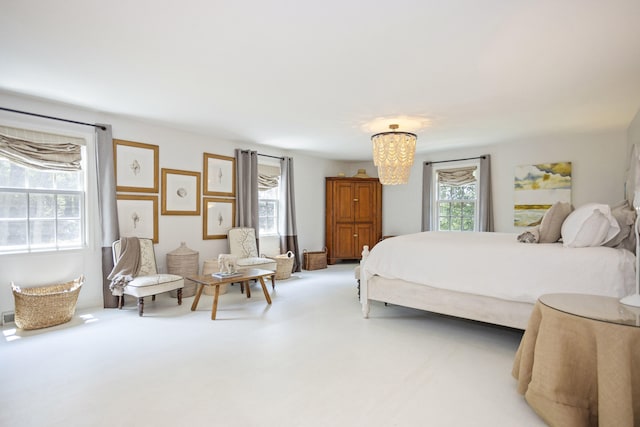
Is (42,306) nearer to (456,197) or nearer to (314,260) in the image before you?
(314,260)

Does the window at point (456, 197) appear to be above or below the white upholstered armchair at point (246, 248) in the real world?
above

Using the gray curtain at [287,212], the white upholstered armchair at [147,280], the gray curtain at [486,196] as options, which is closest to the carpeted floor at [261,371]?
the white upholstered armchair at [147,280]

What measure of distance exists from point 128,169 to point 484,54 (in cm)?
417

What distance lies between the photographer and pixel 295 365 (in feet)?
8.31

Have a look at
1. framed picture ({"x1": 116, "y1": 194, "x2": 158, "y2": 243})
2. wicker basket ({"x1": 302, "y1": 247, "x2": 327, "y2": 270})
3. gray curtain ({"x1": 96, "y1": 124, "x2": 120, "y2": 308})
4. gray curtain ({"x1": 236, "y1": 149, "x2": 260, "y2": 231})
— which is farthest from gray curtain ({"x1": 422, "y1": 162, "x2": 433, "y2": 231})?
gray curtain ({"x1": 96, "y1": 124, "x2": 120, "y2": 308})

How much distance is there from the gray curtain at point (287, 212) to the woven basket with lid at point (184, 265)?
201cm

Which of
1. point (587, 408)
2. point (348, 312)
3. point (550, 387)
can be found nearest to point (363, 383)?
point (550, 387)

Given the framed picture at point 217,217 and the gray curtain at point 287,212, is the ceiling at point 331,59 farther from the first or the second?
the gray curtain at point 287,212

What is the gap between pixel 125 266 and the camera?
402 cm

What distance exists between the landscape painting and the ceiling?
3.55ft

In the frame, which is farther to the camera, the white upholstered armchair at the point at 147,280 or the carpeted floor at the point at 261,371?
the white upholstered armchair at the point at 147,280

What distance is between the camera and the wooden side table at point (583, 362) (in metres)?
1.60

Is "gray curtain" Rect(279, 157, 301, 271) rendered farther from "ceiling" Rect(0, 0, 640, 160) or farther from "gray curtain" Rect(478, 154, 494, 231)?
"gray curtain" Rect(478, 154, 494, 231)

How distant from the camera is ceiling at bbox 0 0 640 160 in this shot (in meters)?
2.00
